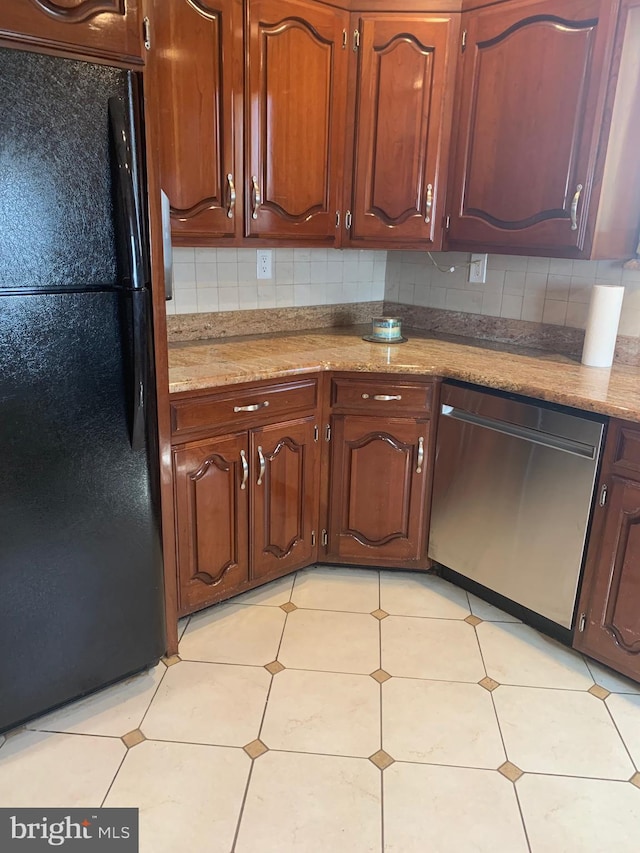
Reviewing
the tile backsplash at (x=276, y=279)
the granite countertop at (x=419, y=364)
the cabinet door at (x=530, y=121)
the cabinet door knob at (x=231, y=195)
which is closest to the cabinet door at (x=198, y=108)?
the cabinet door knob at (x=231, y=195)

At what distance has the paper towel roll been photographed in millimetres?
2303

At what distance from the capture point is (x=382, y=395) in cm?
244

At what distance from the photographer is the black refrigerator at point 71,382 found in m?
1.48

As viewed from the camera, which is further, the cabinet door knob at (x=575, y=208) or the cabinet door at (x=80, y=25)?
the cabinet door knob at (x=575, y=208)

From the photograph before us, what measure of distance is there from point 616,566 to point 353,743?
993mm

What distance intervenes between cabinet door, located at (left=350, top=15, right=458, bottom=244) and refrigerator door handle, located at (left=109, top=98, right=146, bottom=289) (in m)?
1.21

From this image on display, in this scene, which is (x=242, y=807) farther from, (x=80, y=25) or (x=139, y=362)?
(x=80, y=25)

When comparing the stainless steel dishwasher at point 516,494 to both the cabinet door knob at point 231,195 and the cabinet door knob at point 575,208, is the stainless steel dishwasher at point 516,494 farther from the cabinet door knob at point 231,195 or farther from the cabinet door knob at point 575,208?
the cabinet door knob at point 231,195

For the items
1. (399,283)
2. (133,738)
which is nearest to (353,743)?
(133,738)

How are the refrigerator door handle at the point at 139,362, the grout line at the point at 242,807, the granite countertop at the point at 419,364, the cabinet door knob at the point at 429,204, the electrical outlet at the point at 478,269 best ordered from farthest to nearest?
1. the electrical outlet at the point at 478,269
2. the cabinet door knob at the point at 429,204
3. the granite countertop at the point at 419,364
4. the refrigerator door handle at the point at 139,362
5. the grout line at the point at 242,807

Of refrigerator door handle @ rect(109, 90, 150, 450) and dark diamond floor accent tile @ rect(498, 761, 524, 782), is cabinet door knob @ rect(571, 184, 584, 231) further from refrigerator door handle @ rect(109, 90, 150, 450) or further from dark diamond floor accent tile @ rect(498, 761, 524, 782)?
dark diamond floor accent tile @ rect(498, 761, 524, 782)

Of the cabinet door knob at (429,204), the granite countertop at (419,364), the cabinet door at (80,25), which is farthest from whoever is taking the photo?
the cabinet door knob at (429,204)

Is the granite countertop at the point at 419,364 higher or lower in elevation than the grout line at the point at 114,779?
higher

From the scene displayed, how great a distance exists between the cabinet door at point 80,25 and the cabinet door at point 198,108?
1.66 feet
